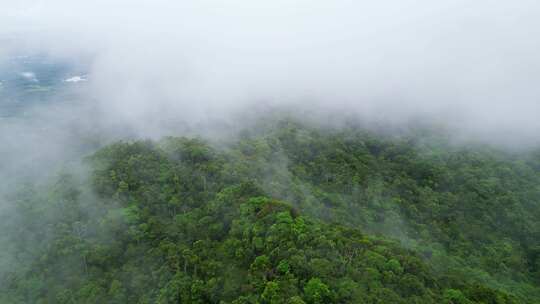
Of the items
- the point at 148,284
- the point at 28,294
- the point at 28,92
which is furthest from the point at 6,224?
the point at 28,92

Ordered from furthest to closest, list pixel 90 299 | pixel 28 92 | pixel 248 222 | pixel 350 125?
pixel 28 92 → pixel 350 125 → pixel 248 222 → pixel 90 299

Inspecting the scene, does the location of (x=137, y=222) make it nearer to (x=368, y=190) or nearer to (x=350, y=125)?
(x=368, y=190)

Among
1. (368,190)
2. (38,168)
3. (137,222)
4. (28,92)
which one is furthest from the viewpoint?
(28,92)

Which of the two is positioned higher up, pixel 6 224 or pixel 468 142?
pixel 468 142

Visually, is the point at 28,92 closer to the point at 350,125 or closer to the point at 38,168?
the point at 38,168

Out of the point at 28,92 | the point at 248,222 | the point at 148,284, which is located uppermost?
the point at 248,222

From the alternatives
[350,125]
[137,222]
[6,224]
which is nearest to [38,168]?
[6,224]

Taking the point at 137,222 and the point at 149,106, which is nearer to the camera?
the point at 137,222
